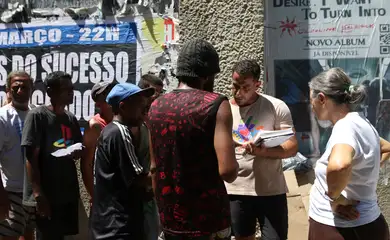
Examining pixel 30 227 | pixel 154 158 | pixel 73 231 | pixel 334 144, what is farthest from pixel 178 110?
pixel 30 227

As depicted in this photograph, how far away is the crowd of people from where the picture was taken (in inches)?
118

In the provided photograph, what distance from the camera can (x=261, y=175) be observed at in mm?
4281

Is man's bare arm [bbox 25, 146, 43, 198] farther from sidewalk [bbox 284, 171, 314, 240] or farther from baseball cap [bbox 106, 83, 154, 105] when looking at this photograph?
sidewalk [bbox 284, 171, 314, 240]

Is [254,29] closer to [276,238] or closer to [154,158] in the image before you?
[276,238]

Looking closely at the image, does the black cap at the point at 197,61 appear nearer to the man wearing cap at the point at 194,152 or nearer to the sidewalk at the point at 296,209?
the man wearing cap at the point at 194,152

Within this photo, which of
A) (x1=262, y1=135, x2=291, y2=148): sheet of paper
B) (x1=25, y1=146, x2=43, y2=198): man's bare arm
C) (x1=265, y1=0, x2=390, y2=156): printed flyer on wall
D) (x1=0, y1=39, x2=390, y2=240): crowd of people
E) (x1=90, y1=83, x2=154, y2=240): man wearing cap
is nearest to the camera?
(x1=0, y1=39, x2=390, y2=240): crowd of people

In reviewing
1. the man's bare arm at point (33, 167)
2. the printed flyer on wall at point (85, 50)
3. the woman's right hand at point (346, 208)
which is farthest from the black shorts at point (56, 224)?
the woman's right hand at point (346, 208)

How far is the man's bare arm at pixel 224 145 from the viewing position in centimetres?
291

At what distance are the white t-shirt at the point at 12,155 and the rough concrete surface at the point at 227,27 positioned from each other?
5.92 feet

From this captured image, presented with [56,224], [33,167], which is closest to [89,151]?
[33,167]

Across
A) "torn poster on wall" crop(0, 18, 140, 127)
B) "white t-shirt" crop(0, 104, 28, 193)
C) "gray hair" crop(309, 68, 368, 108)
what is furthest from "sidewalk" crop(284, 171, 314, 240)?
"white t-shirt" crop(0, 104, 28, 193)

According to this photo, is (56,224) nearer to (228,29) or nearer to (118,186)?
(118,186)

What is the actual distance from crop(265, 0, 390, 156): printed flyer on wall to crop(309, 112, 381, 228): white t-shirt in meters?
2.24

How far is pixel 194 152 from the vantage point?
2.99m
